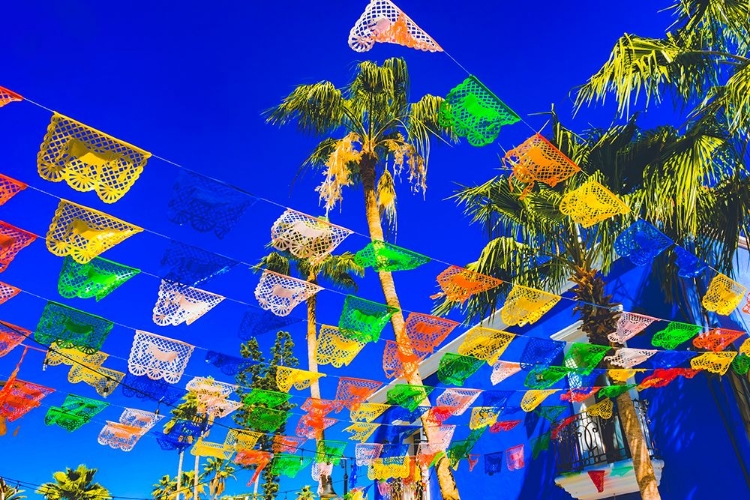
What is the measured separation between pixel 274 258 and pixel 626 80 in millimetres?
12414

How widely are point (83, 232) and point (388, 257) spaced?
259 centimetres

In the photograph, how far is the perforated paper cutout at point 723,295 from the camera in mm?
6648

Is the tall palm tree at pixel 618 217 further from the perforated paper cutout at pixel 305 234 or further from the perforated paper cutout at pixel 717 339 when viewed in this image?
the perforated paper cutout at pixel 305 234

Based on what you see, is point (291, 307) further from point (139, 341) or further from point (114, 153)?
point (114, 153)

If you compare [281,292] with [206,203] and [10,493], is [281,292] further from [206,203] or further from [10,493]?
[10,493]

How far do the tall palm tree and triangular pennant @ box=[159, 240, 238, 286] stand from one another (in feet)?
11.6

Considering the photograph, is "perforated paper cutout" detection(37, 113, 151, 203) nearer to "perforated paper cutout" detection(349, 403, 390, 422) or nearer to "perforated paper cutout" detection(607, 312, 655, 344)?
"perforated paper cutout" detection(349, 403, 390, 422)

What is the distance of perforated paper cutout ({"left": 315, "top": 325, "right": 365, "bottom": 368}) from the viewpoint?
230 inches

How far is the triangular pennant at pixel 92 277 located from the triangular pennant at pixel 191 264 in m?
0.36

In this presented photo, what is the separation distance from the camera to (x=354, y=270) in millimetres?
16375

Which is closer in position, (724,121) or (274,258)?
(724,121)

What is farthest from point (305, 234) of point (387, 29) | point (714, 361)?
point (714, 361)

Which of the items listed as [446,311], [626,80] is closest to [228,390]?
[446,311]

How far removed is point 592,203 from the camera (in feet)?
17.2
